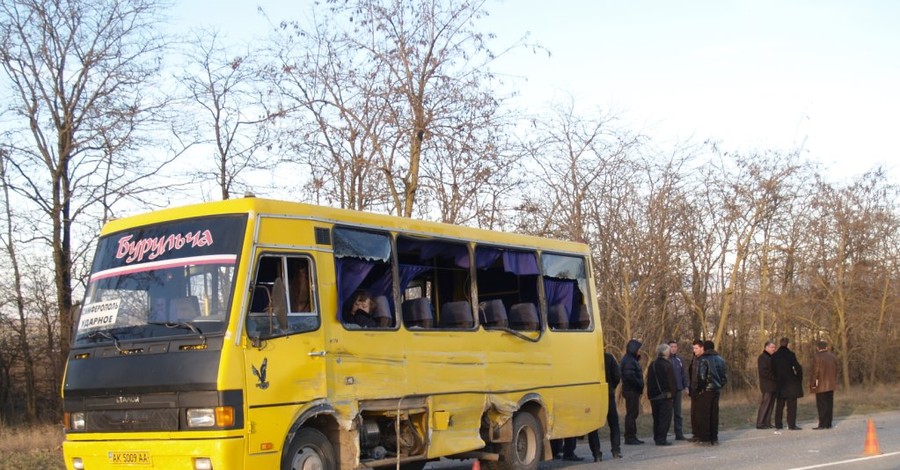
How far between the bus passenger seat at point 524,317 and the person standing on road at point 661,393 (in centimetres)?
452

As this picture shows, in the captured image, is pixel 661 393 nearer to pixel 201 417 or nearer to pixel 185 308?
pixel 185 308

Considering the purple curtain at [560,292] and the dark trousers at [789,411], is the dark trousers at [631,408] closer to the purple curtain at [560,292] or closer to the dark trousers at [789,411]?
the purple curtain at [560,292]

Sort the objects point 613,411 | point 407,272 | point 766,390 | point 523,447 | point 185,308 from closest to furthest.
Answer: point 185,308, point 407,272, point 523,447, point 613,411, point 766,390

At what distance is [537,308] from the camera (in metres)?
13.2

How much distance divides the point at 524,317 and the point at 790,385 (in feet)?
30.0

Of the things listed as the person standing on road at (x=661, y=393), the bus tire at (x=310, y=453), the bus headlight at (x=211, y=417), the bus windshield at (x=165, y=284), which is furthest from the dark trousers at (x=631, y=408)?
the bus headlight at (x=211, y=417)

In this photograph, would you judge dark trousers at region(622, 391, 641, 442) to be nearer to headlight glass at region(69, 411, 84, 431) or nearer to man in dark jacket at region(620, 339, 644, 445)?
man in dark jacket at region(620, 339, 644, 445)

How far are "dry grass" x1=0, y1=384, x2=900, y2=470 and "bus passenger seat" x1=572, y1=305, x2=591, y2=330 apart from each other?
4261 mm

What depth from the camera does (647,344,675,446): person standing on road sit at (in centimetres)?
1688

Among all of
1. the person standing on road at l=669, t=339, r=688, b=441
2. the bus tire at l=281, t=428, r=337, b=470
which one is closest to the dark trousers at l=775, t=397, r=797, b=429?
the person standing on road at l=669, t=339, r=688, b=441

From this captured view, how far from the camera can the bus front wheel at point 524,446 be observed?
40.8 feet

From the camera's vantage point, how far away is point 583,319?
14242 mm

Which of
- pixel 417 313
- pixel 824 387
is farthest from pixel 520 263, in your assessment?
pixel 824 387

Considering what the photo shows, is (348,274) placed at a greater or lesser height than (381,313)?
greater
